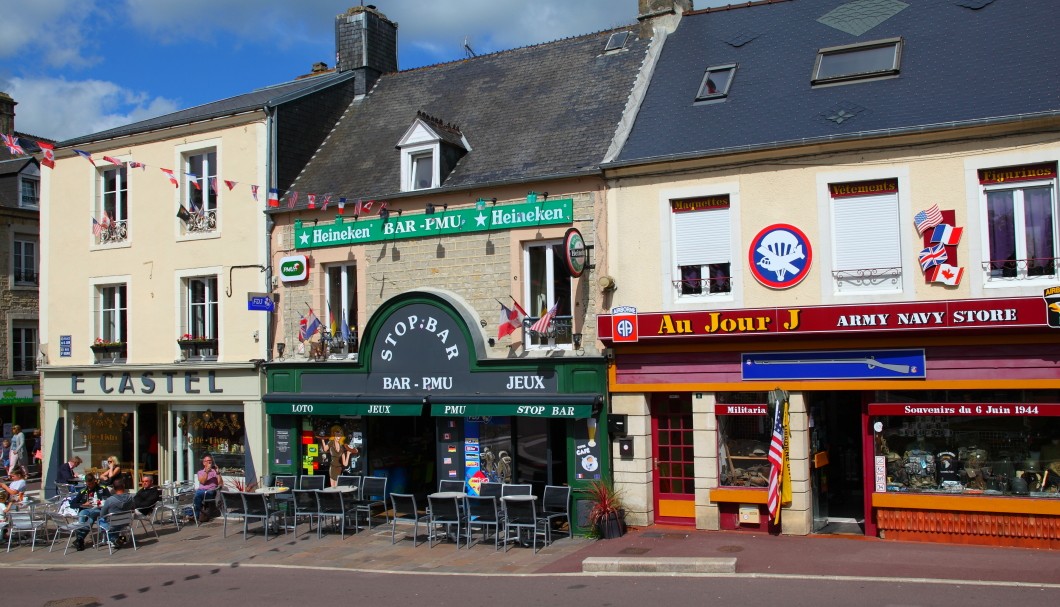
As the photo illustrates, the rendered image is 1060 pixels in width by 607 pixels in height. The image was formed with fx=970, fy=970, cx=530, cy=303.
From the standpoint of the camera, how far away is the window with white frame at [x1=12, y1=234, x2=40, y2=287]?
100 ft

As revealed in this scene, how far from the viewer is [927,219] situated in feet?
44.0

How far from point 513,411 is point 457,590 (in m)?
4.45

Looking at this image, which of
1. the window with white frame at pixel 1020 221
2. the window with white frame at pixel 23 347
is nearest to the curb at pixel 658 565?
the window with white frame at pixel 1020 221

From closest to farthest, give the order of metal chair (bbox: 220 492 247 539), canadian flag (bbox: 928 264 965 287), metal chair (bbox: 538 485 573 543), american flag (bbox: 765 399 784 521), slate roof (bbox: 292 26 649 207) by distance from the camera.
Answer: canadian flag (bbox: 928 264 965 287) → american flag (bbox: 765 399 784 521) → metal chair (bbox: 538 485 573 543) → metal chair (bbox: 220 492 247 539) → slate roof (bbox: 292 26 649 207)

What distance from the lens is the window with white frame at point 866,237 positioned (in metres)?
13.8

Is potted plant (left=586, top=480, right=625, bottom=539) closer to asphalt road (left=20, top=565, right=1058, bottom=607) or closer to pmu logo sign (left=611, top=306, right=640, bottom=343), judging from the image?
pmu logo sign (left=611, top=306, right=640, bottom=343)

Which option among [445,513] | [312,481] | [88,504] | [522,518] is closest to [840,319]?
[522,518]

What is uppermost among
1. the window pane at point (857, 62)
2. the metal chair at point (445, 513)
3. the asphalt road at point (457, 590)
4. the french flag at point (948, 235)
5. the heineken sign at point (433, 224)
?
the window pane at point (857, 62)

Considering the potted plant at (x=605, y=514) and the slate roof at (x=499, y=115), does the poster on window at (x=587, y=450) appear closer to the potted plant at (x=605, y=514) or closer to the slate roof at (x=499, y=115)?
the potted plant at (x=605, y=514)

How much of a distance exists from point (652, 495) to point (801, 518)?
7.84ft

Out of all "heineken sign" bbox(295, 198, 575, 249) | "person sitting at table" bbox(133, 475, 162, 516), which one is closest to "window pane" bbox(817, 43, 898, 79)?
"heineken sign" bbox(295, 198, 575, 249)

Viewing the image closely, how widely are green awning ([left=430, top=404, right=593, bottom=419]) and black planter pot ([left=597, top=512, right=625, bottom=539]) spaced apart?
159cm

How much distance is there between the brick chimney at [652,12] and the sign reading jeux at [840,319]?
6694 mm

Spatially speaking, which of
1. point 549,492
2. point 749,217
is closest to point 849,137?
point 749,217
